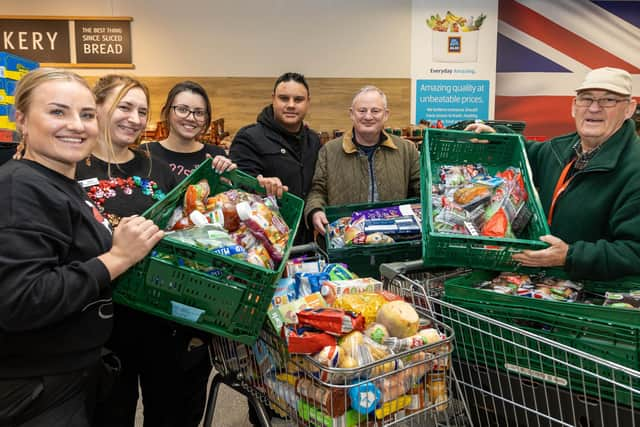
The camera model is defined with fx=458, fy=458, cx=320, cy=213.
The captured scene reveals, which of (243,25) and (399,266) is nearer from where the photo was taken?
(399,266)

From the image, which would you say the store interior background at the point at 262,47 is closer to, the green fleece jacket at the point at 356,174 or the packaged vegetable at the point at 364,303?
the green fleece jacket at the point at 356,174

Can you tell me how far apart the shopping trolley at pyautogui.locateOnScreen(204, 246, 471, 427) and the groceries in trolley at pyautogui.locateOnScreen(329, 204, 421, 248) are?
23.1 inches

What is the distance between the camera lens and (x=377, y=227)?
1999 millimetres

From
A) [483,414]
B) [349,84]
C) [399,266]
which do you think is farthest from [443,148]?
[349,84]

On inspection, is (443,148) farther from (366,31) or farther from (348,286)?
(366,31)

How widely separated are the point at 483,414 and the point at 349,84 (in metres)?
5.45

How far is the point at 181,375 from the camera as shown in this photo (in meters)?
1.91

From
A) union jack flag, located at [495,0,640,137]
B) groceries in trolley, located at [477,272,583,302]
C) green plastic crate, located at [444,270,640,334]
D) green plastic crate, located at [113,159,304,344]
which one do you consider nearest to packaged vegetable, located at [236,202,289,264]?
green plastic crate, located at [113,159,304,344]

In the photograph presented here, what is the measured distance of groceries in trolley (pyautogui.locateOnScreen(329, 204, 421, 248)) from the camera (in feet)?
6.48

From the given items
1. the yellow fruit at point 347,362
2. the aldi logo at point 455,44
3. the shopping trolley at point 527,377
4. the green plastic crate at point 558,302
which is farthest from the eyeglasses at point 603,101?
the aldi logo at point 455,44

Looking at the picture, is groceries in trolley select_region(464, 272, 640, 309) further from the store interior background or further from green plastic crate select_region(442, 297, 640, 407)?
the store interior background

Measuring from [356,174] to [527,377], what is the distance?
1477 mm

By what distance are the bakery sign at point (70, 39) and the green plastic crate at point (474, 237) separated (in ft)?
18.2

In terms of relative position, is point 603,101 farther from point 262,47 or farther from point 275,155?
point 262,47
